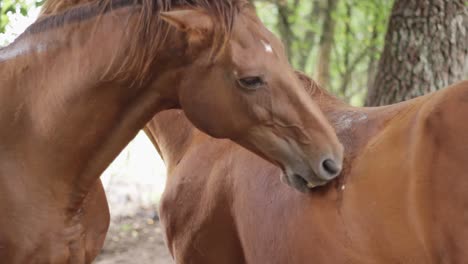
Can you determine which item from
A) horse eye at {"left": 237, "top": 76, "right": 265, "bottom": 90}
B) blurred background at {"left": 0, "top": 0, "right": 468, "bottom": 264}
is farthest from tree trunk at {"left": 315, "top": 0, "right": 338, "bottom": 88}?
horse eye at {"left": 237, "top": 76, "right": 265, "bottom": 90}

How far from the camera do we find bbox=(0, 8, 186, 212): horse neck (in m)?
2.30

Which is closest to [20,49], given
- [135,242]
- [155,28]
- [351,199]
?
[155,28]

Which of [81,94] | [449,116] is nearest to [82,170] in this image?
[81,94]

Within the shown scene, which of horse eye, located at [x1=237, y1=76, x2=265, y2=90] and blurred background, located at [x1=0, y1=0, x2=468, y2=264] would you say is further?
blurred background, located at [x1=0, y1=0, x2=468, y2=264]

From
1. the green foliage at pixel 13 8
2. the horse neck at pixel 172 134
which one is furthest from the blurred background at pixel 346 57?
the horse neck at pixel 172 134

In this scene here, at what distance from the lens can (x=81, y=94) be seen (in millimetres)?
2312

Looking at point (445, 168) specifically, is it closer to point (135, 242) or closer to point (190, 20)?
point (190, 20)

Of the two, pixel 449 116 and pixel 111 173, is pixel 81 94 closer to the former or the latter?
pixel 449 116

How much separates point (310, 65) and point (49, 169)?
9035mm

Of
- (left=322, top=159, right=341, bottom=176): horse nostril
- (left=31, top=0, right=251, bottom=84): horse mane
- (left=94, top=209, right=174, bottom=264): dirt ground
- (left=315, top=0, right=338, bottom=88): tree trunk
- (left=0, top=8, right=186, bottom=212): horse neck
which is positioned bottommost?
(left=94, top=209, right=174, bottom=264): dirt ground

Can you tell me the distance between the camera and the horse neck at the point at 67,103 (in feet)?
7.54

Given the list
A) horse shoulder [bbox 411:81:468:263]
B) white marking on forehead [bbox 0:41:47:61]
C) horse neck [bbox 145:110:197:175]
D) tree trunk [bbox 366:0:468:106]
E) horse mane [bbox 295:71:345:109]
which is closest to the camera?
horse shoulder [bbox 411:81:468:263]

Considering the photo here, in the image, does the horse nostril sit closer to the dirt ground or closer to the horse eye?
the horse eye

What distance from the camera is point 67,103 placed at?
91.7 inches
